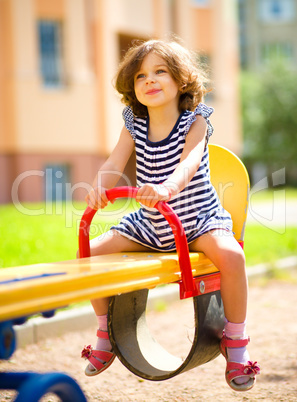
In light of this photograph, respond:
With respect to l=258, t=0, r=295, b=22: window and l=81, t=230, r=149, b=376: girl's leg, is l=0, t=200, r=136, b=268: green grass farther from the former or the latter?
l=258, t=0, r=295, b=22: window

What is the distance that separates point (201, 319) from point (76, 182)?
11981 millimetres

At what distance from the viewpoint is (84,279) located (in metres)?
1.79

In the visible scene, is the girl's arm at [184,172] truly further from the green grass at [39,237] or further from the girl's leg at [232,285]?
the green grass at [39,237]

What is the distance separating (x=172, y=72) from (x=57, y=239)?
149 inches

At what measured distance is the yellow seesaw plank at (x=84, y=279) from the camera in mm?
1594

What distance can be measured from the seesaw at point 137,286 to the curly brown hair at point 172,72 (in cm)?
35

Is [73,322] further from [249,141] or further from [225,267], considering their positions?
[249,141]

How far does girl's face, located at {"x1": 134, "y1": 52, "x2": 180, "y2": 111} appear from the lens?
2.58 metres

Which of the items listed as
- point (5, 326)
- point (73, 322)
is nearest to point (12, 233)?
point (73, 322)

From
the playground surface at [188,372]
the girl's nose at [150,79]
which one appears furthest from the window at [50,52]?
the girl's nose at [150,79]

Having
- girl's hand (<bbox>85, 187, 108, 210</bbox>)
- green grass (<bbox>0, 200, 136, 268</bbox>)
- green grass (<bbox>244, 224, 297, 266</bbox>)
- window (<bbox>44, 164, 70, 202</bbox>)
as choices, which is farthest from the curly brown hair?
window (<bbox>44, 164, 70, 202</bbox>)

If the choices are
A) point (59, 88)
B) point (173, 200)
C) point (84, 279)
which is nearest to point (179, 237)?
point (173, 200)

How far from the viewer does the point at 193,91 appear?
8.98 ft

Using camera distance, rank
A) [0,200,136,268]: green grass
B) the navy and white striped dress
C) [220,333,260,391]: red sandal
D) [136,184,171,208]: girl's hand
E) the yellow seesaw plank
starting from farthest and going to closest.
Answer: [0,200,136,268]: green grass
the navy and white striped dress
[220,333,260,391]: red sandal
[136,184,171,208]: girl's hand
the yellow seesaw plank
